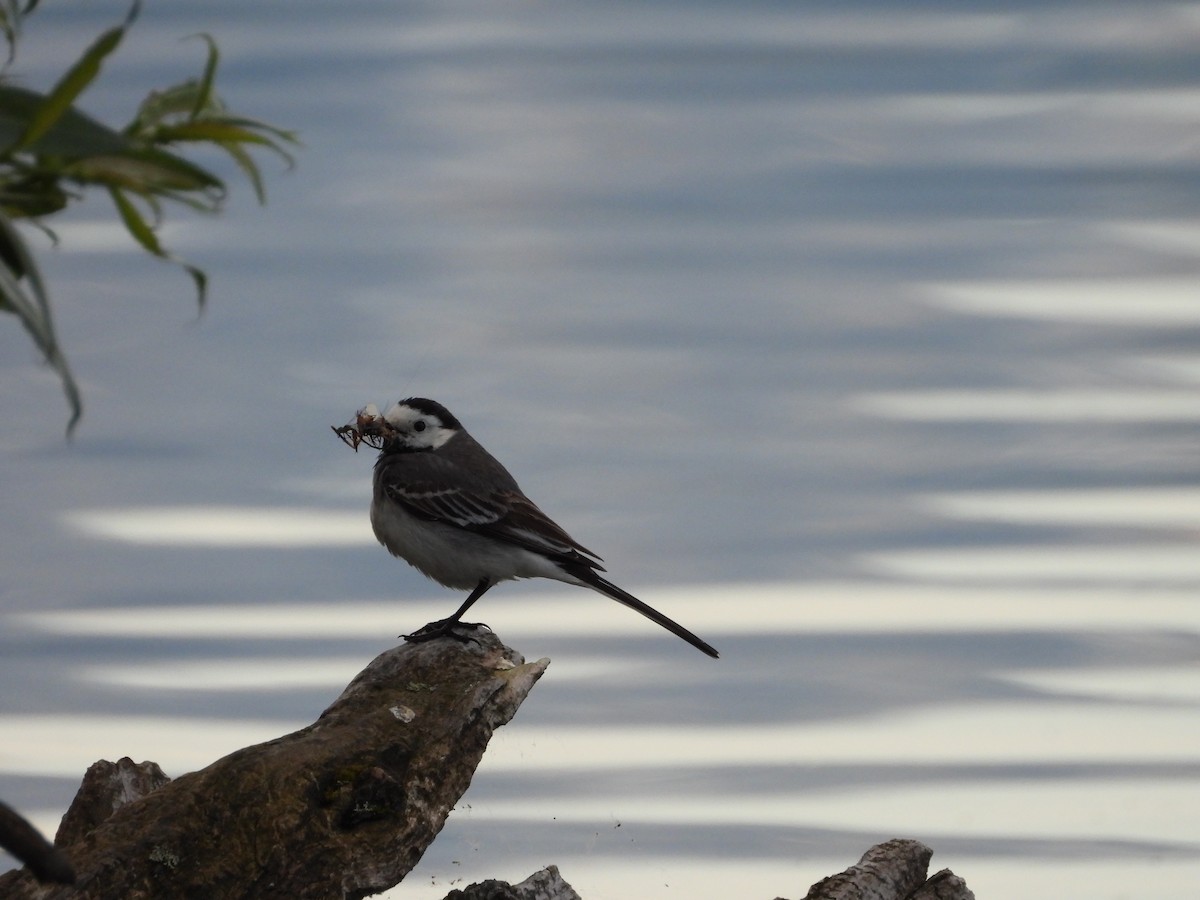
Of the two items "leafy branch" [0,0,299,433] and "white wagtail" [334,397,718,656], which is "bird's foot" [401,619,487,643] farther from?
"leafy branch" [0,0,299,433]

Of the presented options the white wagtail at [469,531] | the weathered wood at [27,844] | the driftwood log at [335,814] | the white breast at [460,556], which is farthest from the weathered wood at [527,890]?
the weathered wood at [27,844]

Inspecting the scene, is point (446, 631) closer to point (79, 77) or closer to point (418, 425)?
point (418, 425)

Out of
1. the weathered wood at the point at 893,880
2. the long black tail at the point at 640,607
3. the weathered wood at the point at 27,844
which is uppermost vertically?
the long black tail at the point at 640,607

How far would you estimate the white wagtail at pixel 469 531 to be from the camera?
12133 millimetres

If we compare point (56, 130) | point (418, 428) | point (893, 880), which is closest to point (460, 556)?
point (418, 428)

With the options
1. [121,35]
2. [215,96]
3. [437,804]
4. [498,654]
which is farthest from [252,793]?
[121,35]

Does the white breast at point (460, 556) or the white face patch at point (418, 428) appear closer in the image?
the white breast at point (460, 556)

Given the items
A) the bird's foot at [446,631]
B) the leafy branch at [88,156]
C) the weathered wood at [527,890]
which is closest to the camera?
the leafy branch at [88,156]

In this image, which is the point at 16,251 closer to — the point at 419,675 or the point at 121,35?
the point at 121,35

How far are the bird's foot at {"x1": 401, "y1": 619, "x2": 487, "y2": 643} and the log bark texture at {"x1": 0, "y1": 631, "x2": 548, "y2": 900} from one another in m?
0.76

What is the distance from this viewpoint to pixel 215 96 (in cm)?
541

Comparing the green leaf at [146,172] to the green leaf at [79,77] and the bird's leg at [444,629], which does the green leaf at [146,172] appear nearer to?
the green leaf at [79,77]

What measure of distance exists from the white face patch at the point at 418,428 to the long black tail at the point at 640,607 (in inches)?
90.5

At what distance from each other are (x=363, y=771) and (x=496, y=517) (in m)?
3.09
